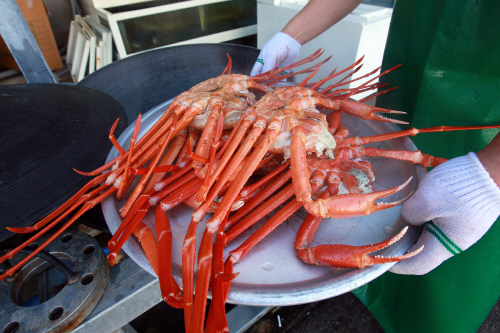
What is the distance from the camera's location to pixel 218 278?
1.93 feet

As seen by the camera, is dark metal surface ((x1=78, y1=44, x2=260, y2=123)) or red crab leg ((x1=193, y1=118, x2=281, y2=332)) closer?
red crab leg ((x1=193, y1=118, x2=281, y2=332))

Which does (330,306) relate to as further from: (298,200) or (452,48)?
(452,48)

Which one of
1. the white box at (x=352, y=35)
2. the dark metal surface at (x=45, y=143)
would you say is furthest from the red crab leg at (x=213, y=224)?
the white box at (x=352, y=35)

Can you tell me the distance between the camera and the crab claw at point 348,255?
59 cm

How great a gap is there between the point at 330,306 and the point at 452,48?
1427 millimetres

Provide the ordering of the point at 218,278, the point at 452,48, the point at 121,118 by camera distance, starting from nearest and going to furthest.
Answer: the point at 218,278 → the point at 452,48 → the point at 121,118

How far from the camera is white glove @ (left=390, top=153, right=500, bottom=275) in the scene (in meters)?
0.66

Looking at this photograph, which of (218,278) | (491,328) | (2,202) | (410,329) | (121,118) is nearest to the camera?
(218,278)

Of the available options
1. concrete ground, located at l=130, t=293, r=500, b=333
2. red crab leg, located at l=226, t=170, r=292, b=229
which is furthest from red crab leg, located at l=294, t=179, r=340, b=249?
concrete ground, located at l=130, t=293, r=500, b=333

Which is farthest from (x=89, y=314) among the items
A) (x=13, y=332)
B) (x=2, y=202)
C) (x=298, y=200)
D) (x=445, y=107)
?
(x=445, y=107)

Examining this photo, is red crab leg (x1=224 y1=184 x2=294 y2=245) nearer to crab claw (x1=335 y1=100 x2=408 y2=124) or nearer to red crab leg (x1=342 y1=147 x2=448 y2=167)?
red crab leg (x1=342 y1=147 x2=448 y2=167)

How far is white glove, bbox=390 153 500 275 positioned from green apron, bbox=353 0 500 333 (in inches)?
14.2

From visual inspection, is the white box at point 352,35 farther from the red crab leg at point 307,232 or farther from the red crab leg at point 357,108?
the red crab leg at point 307,232

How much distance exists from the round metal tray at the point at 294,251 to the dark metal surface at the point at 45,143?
0.33 feet
